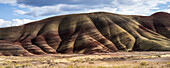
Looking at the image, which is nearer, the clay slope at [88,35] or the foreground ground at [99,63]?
the foreground ground at [99,63]

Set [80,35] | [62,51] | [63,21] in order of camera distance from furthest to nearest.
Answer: [63,21] < [80,35] < [62,51]

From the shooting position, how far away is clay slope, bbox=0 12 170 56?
10294 centimetres

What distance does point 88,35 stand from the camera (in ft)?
376

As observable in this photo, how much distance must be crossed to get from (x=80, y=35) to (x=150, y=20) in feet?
191

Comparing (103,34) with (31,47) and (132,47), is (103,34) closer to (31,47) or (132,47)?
(132,47)

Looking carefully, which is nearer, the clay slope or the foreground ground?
the foreground ground

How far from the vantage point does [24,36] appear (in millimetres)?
124125

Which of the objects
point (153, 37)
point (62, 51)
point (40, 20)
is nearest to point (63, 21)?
point (40, 20)

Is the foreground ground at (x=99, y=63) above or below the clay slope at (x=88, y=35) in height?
above

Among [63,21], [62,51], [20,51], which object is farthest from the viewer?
[63,21]

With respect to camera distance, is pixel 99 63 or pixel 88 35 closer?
pixel 99 63

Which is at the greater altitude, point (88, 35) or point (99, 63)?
point (99, 63)

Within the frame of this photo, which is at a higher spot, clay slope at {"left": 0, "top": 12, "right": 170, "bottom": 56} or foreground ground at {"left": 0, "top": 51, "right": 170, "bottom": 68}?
foreground ground at {"left": 0, "top": 51, "right": 170, "bottom": 68}

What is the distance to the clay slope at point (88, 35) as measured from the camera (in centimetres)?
10294
